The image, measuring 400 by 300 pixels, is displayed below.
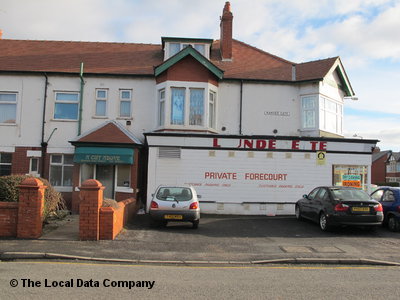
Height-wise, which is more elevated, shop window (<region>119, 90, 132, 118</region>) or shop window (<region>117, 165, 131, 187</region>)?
shop window (<region>119, 90, 132, 118</region>)

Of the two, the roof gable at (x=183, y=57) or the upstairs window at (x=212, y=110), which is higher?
the roof gable at (x=183, y=57)

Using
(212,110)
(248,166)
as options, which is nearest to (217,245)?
(248,166)

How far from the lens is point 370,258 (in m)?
8.45

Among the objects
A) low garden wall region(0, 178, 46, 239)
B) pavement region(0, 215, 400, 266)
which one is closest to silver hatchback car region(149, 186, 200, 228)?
pavement region(0, 215, 400, 266)

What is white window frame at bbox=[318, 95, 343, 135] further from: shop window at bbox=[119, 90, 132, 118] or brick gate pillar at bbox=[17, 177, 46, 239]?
brick gate pillar at bbox=[17, 177, 46, 239]

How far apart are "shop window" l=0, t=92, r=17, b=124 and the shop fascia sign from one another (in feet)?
35.1

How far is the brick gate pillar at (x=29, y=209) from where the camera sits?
958 cm

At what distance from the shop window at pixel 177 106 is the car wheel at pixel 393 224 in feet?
32.4

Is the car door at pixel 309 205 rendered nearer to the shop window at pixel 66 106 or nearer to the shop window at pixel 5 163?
the shop window at pixel 66 106

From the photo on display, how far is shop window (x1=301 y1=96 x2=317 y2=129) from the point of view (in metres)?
19.1

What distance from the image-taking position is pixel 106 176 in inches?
699

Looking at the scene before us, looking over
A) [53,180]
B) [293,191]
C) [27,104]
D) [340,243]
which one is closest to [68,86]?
[27,104]

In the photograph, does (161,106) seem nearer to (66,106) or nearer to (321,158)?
(66,106)

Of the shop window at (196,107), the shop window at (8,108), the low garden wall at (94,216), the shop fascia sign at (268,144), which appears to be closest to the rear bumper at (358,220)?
the shop fascia sign at (268,144)
